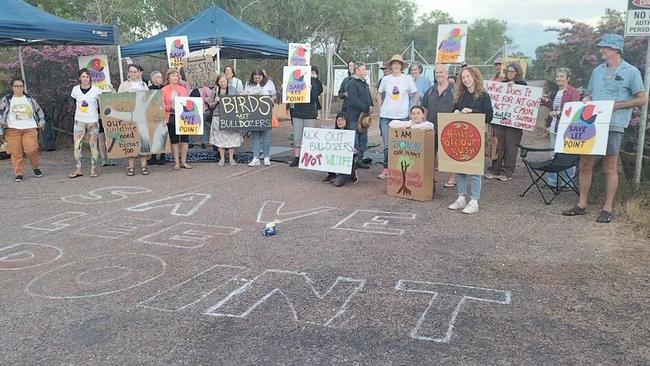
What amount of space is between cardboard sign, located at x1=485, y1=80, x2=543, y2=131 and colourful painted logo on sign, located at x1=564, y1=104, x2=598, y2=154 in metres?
2.21

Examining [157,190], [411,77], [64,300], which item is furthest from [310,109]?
[64,300]

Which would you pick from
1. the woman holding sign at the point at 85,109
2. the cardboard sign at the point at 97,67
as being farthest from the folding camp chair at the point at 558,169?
the cardboard sign at the point at 97,67

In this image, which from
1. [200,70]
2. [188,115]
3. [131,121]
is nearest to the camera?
[131,121]

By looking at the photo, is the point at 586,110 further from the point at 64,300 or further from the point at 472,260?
the point at 64,300

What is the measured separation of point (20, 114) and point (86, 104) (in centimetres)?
101

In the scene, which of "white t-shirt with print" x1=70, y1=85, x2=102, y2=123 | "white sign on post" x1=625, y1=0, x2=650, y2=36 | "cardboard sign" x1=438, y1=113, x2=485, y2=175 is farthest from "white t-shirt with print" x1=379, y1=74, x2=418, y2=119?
"white t-shirt with print" x1=70, y1=85, x2=102, y2=123

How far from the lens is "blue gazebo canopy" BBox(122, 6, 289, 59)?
1184cm

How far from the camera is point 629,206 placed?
19.5 feet

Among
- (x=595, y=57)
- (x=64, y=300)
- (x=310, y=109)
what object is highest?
(x=595, y=57)

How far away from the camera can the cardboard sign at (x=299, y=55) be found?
10.9 meters

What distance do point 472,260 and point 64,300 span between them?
3268mm

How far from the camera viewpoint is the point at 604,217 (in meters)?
5.79

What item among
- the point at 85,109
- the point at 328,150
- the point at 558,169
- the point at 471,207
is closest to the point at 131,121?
the point at 85,109

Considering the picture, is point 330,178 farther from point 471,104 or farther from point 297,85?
point 471,104
